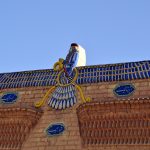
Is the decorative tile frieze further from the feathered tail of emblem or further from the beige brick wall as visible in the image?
the feathered tail of emblem

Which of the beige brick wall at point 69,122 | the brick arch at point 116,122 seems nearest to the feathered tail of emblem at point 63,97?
the beige brick wall at point 69,122

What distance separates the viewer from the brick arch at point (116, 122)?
486 inches

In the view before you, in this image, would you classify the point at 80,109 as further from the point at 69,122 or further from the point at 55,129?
the point at 55,129

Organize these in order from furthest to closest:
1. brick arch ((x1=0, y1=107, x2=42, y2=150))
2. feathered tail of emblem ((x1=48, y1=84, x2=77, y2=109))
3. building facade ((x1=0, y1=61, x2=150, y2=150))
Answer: feathered tail of emblem ((x1=48, y1=84, x2=77, y2=109)) → brick arch ((x1=0, y1=107, x2=42, y2=150)) → building facade ((x1=0, y1=61, x2=150, y2=150))

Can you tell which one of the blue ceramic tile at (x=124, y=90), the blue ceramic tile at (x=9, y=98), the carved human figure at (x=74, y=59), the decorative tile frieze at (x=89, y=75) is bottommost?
the blue ceramic tile at (x=124, y=90)

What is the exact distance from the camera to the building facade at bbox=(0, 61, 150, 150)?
40.8 feet

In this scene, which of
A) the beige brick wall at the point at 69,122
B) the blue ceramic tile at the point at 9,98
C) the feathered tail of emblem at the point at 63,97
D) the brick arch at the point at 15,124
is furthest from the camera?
the blue ceramic tile at the point at 9,98

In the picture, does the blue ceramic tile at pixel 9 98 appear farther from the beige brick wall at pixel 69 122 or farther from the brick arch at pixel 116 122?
the brick arch at pixel 116 122

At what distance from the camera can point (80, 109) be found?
1316 centimetres

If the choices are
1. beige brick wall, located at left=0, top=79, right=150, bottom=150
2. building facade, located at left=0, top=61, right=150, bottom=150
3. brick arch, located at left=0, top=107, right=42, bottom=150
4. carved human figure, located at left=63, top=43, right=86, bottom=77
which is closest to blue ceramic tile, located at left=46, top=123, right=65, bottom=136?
building facade, located at left=0, top=61, right=150, bottom=150

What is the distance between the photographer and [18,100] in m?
14.7

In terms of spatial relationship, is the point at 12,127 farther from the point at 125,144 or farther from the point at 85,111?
the point at 125,144

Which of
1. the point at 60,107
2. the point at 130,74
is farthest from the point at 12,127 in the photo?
the point at 130,74

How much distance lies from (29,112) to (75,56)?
295 centimetres
